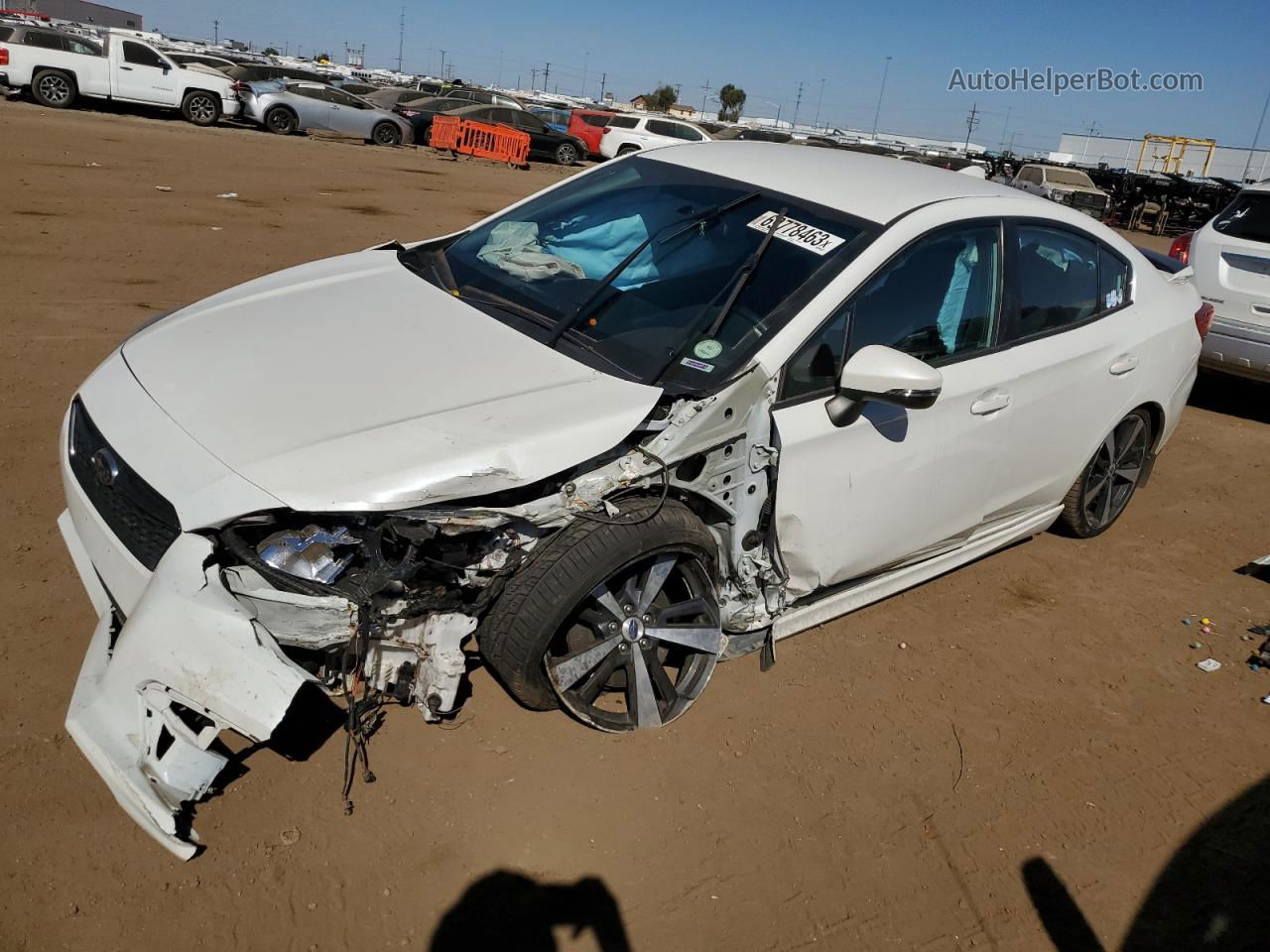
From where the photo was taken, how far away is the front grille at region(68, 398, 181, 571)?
2.54 metres

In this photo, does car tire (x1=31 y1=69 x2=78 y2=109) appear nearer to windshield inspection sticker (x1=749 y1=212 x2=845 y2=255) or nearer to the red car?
the red car

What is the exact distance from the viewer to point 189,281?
7574 mm

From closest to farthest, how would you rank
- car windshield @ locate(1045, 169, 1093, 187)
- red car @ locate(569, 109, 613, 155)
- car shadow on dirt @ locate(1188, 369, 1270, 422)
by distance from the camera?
car shadow on dirt @ locate(1188, 369, 1270, 422)
car windshield @ locate(1045, 169, 1093, 187)
red car @ locate(569, 109, 613, 155)

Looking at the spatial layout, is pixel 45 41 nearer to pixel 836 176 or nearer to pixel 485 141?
pixel 485 141

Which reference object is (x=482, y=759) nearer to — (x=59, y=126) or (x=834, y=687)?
(x=834, y=687)

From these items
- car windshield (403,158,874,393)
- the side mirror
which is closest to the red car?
car windshield (403,158,874,393)

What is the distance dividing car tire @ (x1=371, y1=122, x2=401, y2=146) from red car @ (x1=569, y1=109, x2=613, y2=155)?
6.23 meters

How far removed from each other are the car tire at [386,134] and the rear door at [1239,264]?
19.9 m

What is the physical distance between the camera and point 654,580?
302 cm

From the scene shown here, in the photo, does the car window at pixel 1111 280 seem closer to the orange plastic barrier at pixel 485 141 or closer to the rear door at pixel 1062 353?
the rear door at pixel 1062 353

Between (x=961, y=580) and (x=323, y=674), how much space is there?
10.3 feet

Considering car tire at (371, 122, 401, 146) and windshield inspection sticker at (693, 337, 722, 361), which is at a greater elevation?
car tire at (371, 122, 401, 146)

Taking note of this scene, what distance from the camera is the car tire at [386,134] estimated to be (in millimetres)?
23062

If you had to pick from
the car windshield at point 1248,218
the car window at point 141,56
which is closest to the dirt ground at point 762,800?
the car windshield at point 1248,218
